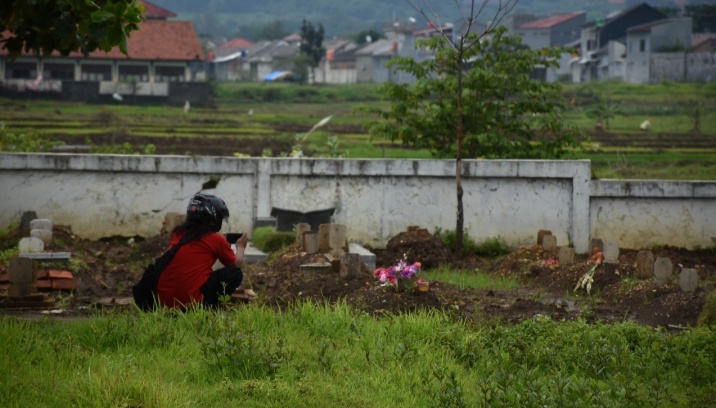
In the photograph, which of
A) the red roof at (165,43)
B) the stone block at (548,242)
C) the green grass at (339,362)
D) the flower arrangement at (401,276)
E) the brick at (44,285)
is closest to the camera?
the green grass at (339,362)

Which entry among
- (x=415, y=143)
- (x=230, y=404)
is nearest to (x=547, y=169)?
(x=415, y=143)

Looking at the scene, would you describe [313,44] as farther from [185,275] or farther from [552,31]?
[185,275]

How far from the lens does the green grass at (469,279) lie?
1272 centimetres

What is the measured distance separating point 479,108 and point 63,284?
9.36 m

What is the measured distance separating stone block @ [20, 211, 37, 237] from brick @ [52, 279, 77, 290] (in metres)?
3.70


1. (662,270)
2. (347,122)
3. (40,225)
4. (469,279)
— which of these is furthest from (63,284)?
(347,122)

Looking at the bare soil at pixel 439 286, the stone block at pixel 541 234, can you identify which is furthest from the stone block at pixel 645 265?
the stone block at pixel 541 234

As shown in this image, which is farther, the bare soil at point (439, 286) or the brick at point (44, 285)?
the brick at point (44, 285)

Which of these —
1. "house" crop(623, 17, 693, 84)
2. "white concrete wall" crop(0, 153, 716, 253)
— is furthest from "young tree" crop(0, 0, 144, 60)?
"house" crop(623, 17, 693, 84)

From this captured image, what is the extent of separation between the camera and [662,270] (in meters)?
11.9

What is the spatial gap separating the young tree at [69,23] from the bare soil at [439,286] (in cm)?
298

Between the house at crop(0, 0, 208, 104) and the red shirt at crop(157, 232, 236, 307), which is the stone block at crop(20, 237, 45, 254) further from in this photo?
the house at crop(0, 0, 208, 104)

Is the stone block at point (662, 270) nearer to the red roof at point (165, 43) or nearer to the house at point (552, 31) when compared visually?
the red roof at point (165, 43)

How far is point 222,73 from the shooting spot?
121875 mm
